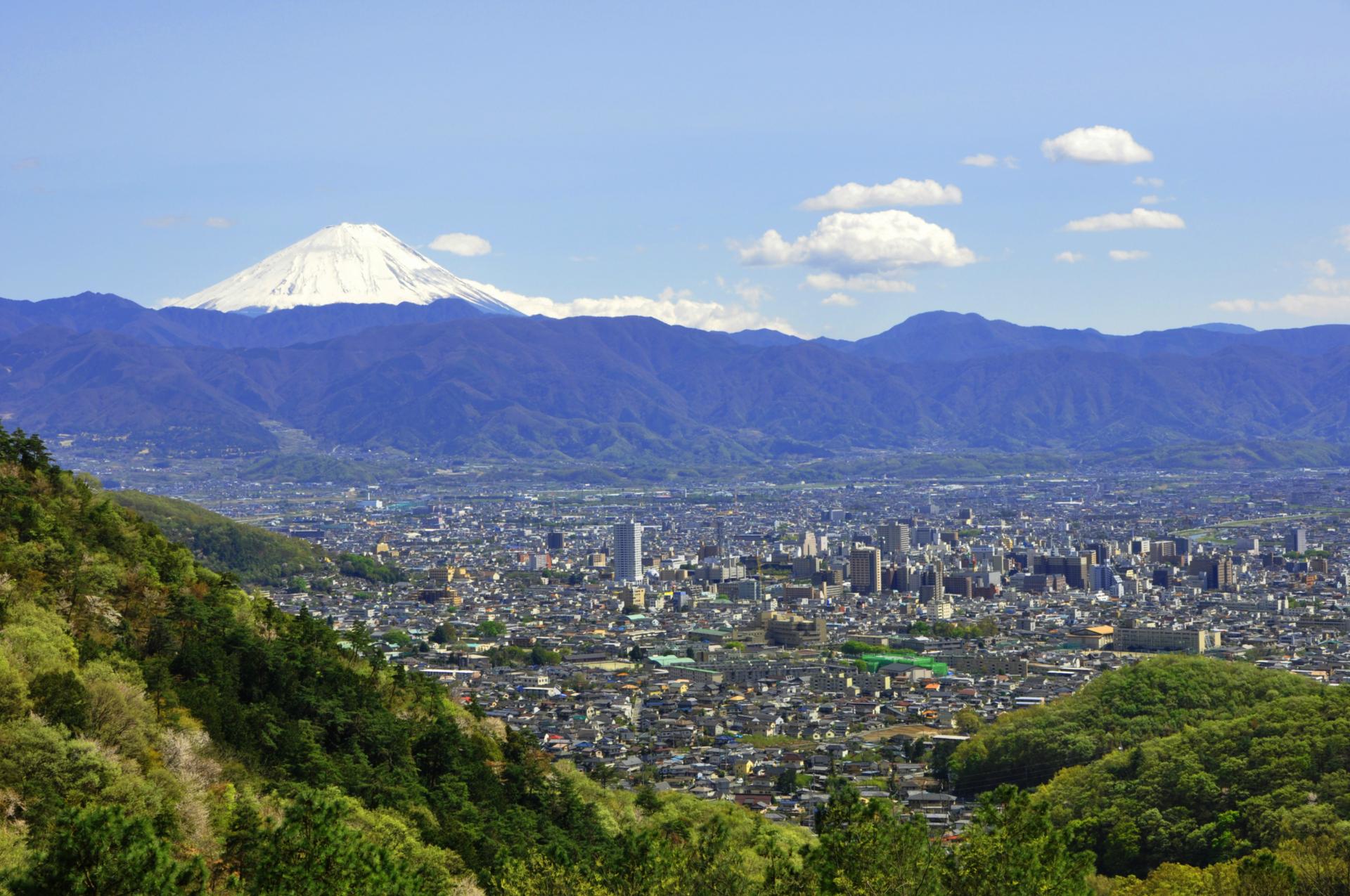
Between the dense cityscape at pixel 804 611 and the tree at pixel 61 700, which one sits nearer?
the tree at pixel 61 700

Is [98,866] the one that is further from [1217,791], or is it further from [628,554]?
[628,554]

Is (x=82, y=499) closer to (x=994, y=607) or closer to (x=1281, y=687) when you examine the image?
(x=1281, y=687)

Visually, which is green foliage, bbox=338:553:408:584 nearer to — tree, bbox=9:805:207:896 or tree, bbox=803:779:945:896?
tree, bbox=803:779:945:896

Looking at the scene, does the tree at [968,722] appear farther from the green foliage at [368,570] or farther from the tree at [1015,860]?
the green foliage at [368,570]

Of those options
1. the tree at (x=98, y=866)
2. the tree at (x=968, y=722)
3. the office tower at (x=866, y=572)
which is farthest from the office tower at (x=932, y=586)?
the tree at (x=98, y=866)

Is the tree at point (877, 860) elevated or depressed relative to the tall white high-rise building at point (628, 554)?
elevated

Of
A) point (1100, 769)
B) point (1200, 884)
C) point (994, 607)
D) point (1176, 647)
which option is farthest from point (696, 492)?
point (1200, 884)
